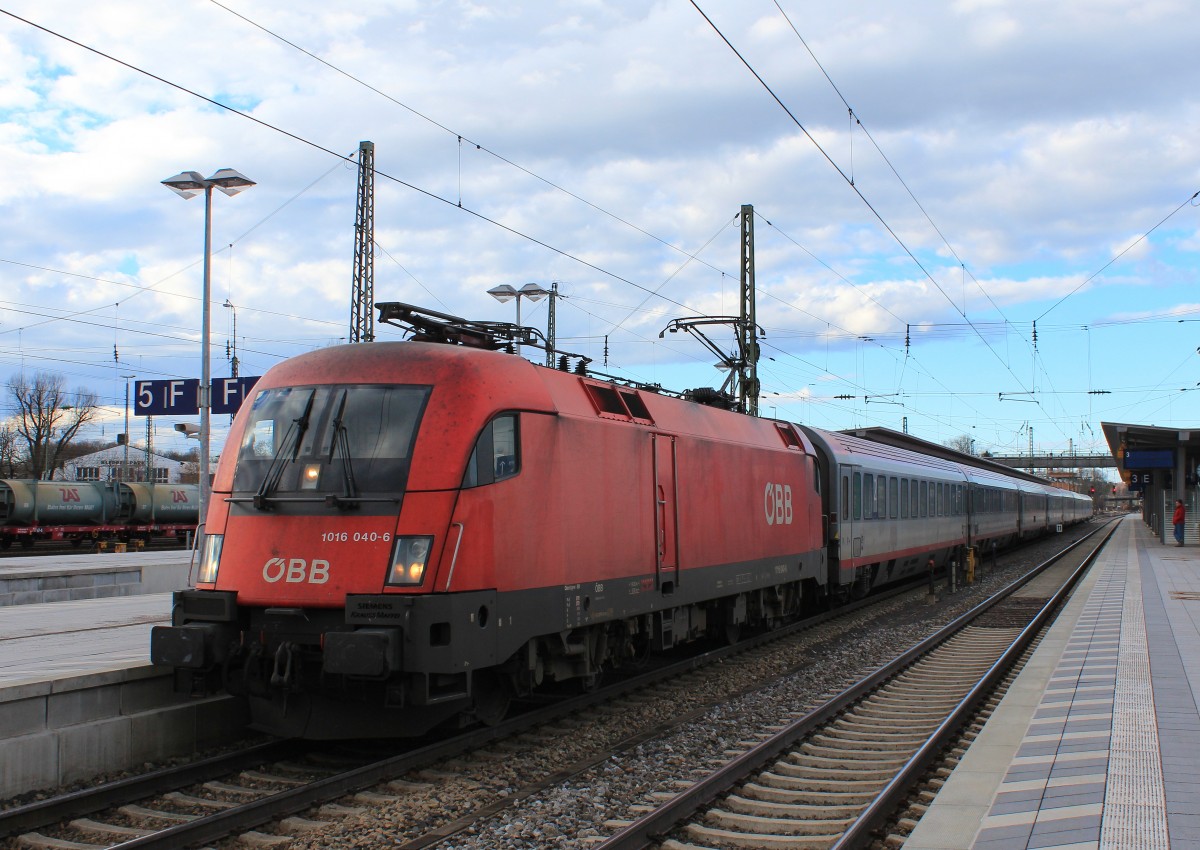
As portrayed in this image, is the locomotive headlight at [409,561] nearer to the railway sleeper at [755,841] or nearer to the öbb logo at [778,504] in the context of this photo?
the railway sleeper at [755,841]

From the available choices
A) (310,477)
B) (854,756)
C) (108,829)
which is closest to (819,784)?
(854,756)

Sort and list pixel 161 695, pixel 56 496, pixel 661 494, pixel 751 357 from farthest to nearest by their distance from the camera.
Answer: pixel 56 496, pixel 751 357, pixel 661 494, pixel 161 695

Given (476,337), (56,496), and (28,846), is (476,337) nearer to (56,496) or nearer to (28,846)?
(28,846)

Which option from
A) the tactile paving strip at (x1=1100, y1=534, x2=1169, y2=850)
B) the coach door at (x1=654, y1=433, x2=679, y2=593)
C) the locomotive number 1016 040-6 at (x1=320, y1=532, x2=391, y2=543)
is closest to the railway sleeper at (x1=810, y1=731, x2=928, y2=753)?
the tactile paving strip at (x1=1100, y1=534, x2=1169, y2=850)

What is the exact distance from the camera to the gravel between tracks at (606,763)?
21.9 feet

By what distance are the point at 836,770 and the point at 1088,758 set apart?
2.00 meters

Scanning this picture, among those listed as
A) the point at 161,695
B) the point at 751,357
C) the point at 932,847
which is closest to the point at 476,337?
the point at 161,695

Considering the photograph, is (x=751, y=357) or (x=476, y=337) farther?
(x=751, y=357)

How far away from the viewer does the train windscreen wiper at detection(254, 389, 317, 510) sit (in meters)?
8.27

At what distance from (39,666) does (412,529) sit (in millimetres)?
4220

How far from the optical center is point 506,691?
9086 mm

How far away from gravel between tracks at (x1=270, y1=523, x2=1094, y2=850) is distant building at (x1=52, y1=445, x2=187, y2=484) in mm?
74440

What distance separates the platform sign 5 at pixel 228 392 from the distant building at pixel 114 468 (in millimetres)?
63991

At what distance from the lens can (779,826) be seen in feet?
22.6
